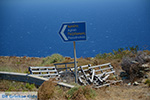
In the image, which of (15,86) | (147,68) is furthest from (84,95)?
(147,68)

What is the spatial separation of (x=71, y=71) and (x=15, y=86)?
14.0 ft

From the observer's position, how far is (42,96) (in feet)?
24.2

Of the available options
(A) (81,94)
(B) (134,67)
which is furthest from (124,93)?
(A) (81,94)

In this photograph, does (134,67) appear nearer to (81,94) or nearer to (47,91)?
(81,94)

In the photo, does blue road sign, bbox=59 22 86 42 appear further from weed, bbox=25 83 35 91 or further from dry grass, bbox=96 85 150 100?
dry grass, bbox=96 85 150 100

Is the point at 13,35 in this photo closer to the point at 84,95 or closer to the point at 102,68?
the point at 102,68

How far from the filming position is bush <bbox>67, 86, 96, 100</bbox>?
7.53 metres

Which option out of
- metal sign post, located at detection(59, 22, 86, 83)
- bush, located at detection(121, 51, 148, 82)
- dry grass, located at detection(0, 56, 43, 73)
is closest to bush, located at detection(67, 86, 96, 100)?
metal sign post, located at detection(59, 22, 86, 83)

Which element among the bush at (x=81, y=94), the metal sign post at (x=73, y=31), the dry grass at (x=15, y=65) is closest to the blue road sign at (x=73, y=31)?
the metal sign post at (x=73, y=31)

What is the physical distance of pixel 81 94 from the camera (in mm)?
7566

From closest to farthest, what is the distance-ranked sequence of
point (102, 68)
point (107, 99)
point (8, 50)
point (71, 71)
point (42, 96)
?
point (42, 96) < point (107, 99) < point (71, 71) < point (102, 68) < point (8, 50)

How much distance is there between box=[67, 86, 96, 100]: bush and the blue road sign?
79.4 inches

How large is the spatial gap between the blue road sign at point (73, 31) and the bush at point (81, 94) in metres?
2.02

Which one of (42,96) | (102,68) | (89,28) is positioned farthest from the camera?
(89,28)
